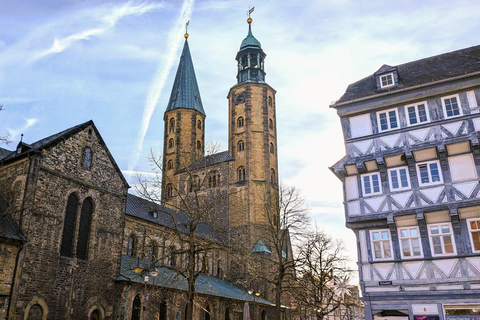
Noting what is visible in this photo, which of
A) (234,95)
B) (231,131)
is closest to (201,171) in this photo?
(231,131)

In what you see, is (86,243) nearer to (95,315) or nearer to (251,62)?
(95,315)

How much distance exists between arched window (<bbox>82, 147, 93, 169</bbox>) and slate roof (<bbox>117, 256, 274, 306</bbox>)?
274 inches

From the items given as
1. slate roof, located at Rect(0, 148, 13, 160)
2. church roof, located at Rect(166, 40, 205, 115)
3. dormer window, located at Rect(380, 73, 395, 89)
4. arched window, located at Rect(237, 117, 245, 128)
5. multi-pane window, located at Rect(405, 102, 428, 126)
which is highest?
church roof, located at Rect(166, 40, 205, 115)

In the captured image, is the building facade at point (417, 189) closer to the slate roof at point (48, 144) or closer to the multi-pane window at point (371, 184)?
the multi-pane window at point (371, 184)

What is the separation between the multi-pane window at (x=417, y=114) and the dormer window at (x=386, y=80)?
189cm

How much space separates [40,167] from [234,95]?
3317cm

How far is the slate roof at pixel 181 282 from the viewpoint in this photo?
27.7 metres

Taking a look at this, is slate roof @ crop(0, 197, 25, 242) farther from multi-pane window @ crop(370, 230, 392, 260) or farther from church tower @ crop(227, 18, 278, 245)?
church tower @ crop(227, 18, 278, 245)

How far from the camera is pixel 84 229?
1033 inches

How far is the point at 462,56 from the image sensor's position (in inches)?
936

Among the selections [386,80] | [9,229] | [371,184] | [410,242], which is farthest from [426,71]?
[9,229]

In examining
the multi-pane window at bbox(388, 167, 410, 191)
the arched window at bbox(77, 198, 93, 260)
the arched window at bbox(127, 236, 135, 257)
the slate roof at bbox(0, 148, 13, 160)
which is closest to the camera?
the multi-pane window at bbox(388, 167, 410, 191)

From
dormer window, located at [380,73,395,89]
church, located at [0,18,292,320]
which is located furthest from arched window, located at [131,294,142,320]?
dormer window, located at [380,73,395,89]

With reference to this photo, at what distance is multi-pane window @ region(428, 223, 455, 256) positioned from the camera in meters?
19.5
